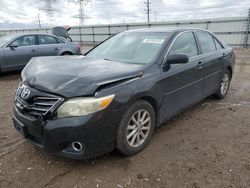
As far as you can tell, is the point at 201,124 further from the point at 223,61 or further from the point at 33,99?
the point at 33,99

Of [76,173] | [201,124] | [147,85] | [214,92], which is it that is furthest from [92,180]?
[214,92]

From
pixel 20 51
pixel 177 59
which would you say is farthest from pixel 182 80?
pixel 20 51

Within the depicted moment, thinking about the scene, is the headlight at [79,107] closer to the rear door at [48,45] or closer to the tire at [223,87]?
the tire at [223,87]

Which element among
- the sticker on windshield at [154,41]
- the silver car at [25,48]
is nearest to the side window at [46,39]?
the silver car at [25,48]

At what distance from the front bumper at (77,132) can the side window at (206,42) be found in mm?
2569

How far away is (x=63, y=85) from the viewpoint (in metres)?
2.71

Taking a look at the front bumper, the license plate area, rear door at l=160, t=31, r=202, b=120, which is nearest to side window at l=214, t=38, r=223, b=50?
rear door at l=160, t=31, r=202, b=120

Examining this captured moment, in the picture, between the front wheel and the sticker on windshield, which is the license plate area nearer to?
the sticker on windshield

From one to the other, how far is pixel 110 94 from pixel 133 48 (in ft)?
4.57

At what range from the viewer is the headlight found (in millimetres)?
2598

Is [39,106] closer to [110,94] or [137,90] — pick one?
[110,94]

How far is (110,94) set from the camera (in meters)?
2.72

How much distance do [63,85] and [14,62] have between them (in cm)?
630

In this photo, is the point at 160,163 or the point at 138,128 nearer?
the point at 160,163
